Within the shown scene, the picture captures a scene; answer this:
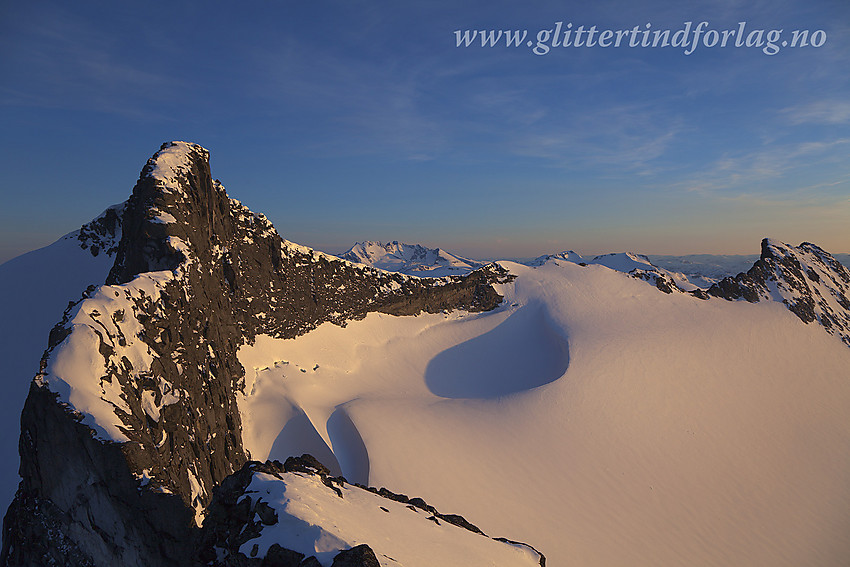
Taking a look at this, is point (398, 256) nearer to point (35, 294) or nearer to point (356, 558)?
point (35, 294)

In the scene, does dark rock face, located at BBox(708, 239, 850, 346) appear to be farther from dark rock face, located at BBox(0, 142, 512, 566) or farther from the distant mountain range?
dark rock face, located at BBox(0, 142, 512, 566)

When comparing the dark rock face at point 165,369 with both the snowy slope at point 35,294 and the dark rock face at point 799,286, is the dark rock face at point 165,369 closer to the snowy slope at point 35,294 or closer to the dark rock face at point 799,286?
the snowy slope at point 35,294

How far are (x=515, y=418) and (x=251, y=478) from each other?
18839 mm

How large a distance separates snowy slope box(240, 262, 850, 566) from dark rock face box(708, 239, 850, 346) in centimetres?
397

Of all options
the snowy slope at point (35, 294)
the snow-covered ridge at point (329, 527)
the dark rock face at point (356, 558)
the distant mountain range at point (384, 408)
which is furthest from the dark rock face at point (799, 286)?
the snowy slope at point (35, 294)

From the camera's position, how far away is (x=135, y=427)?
988 centimetres

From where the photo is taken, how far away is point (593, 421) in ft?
80.9

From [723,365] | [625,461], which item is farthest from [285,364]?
[723,365]

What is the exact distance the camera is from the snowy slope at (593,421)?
18.3 m

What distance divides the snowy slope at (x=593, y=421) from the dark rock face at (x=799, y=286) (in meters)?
3.97

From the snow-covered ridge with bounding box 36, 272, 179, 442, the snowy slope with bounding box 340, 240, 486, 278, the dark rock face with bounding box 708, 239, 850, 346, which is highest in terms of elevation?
the snowy slope with bounding box 340, 240, 486, 278

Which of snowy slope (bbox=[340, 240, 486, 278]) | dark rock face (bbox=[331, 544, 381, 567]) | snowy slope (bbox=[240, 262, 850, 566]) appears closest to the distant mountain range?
dark rock face (bbox=[331, 544, 381, 567])

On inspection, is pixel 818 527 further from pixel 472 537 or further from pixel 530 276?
pixel 530 276

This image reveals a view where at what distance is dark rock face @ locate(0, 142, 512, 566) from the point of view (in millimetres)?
8484
